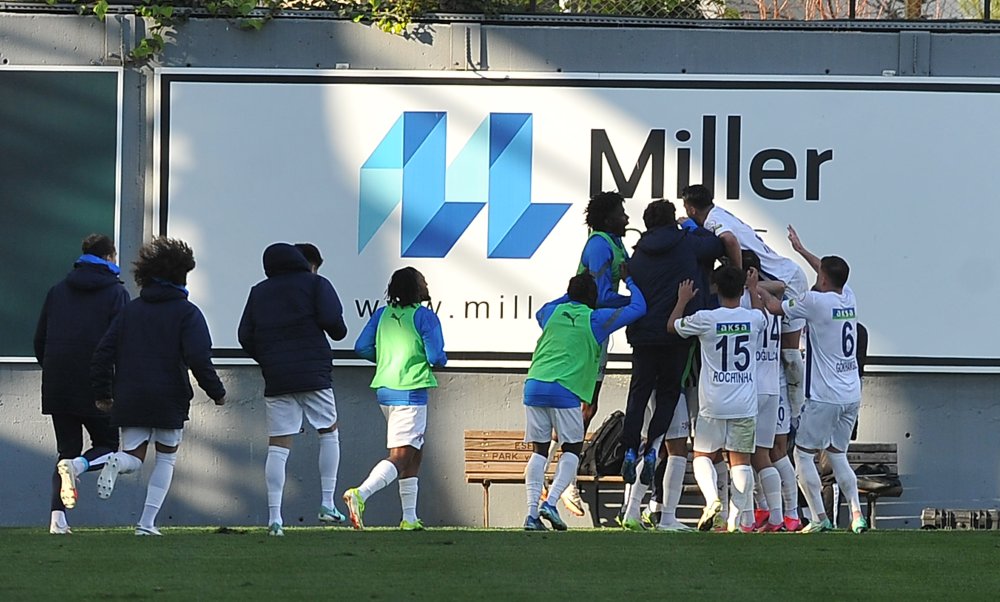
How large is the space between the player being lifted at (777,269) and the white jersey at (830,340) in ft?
0.51

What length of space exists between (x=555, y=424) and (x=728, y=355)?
1.24 metres

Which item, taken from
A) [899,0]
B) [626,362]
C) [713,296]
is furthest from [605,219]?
[899,0]

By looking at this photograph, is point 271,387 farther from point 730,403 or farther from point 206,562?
point 730,403

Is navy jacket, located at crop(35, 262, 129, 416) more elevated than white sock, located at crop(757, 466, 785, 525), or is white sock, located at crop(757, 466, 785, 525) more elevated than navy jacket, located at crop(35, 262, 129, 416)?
navy jacket, located at crop(35, 262, 129, 416)

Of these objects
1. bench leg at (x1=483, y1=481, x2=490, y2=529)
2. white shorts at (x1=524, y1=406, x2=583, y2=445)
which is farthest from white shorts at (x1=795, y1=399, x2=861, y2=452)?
bench leg at (x1=483, y1=481, x2=490, y2=529)

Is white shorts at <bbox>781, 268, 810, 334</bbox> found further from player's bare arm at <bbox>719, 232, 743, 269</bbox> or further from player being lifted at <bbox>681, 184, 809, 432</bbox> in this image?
player's bare arm at <bbox>719, 232, 743, 269</bbox>

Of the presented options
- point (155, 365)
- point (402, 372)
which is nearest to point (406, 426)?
point (402, 372)

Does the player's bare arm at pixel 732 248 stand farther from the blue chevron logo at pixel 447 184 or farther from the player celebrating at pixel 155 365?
the player celebrating at pixel 155 365

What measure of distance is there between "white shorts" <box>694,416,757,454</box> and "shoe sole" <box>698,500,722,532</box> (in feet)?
1.18

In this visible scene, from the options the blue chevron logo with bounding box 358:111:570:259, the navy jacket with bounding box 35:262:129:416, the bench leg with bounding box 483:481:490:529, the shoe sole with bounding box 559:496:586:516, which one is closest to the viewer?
the navy jacket with bounding box 35:262:129:416

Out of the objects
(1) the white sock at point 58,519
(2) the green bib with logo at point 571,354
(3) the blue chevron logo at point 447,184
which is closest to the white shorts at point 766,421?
(2) the green bib with logo at point 571,354

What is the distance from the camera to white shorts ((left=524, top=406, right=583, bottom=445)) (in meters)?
10.5

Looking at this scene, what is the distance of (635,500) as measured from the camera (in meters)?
10.8

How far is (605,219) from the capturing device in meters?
11.0
